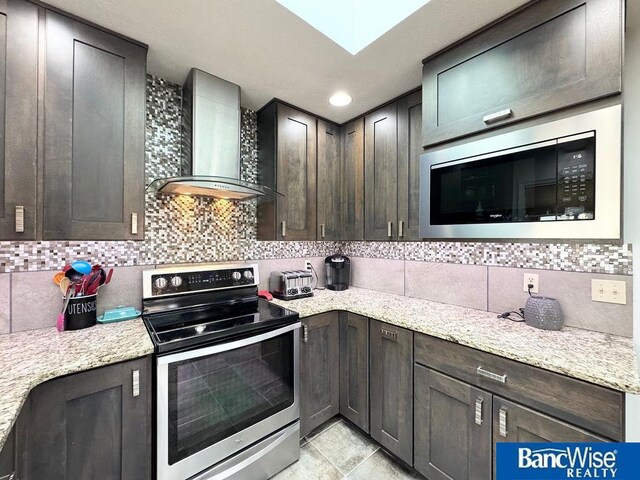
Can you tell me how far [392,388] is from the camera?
1567 mm

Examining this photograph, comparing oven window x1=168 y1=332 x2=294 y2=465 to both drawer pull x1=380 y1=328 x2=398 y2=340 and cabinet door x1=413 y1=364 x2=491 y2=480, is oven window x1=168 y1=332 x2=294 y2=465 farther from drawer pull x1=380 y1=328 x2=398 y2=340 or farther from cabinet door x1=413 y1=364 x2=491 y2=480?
cabinet door x1=413 y1=364 x2=491 y2=480

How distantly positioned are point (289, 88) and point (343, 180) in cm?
85

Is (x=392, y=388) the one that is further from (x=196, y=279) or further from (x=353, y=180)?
(x=353, y=180)

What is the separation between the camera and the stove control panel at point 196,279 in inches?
62.3

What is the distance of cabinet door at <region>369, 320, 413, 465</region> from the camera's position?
1.48 metres

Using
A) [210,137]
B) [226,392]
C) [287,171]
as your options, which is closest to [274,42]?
[210,137]

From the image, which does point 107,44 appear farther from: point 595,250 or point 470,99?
point 595,250

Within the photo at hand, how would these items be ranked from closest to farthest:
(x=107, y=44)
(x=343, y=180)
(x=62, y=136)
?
(x=62, y=136)
(x=107, y=44)
(x=343, y=180)

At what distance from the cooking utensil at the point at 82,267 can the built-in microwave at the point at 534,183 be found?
1.84m

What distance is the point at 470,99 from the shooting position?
1420mm

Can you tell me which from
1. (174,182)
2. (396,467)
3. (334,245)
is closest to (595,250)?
(396,467)

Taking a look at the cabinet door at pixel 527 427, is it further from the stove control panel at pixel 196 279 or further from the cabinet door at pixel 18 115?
the cabinet door at pixel 18 115

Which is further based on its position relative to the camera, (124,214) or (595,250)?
(124,214)

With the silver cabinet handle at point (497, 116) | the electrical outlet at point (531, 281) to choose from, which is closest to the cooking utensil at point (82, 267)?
the silver cabinet handle at point (497, 116)
